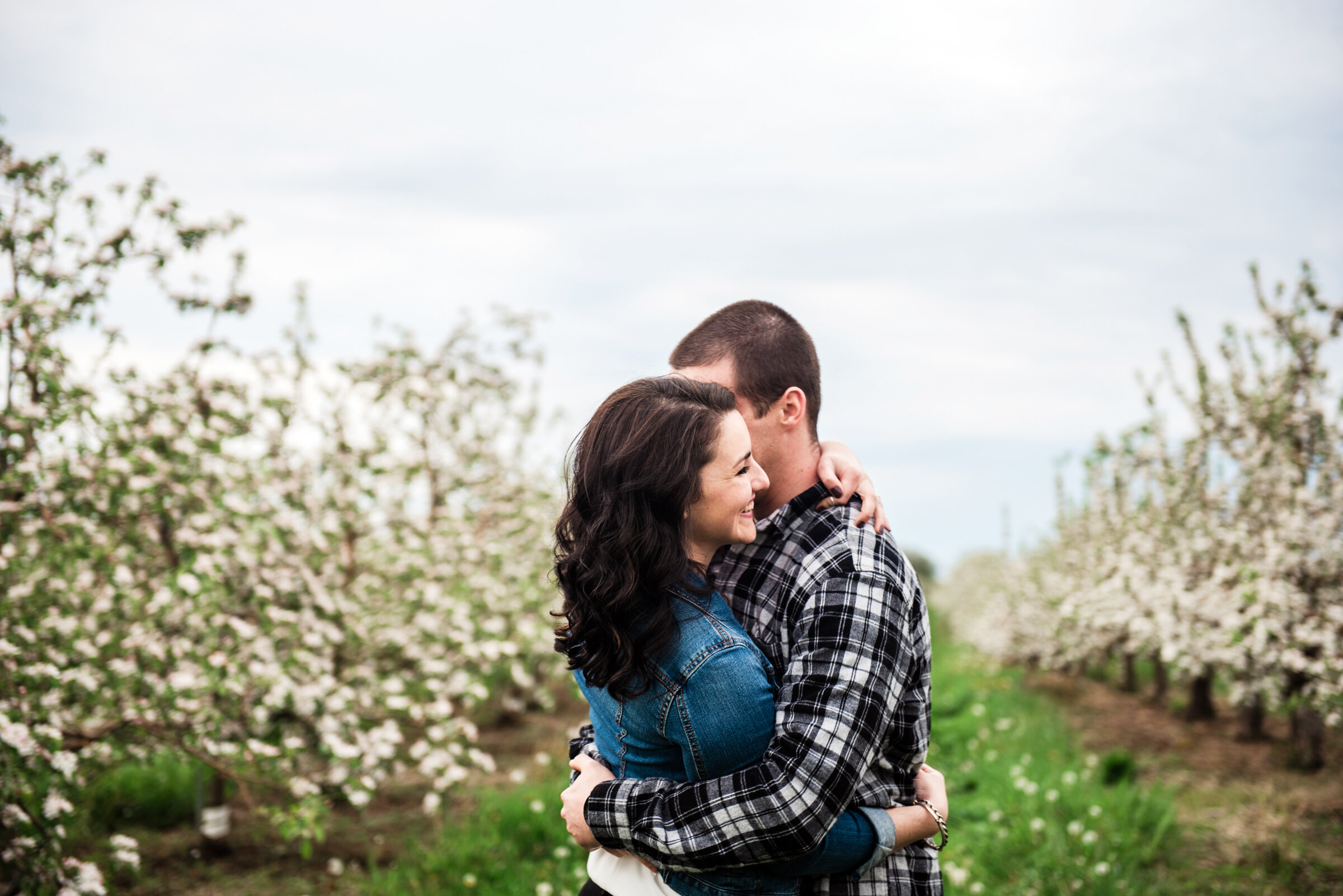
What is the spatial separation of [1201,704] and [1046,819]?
543 cm

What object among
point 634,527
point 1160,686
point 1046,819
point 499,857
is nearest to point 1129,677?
point 1160,686

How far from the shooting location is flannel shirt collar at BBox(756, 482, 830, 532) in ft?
7.54

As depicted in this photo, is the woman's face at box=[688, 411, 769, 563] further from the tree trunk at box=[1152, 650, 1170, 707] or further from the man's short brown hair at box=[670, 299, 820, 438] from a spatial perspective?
the tree trunk at box=[1152, 650, 1170, 707]

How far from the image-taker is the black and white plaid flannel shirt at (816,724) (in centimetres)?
177

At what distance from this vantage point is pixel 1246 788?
710 cm

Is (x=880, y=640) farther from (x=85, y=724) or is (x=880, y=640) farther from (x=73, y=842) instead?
(x=73, y=842)

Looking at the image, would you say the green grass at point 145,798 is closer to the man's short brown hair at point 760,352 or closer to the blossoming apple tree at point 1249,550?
the man's short brown hair at point 760,352

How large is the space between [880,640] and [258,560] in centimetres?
491

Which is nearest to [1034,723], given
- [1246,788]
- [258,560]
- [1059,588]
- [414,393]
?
[1246,788]

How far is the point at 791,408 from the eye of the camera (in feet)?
8.16

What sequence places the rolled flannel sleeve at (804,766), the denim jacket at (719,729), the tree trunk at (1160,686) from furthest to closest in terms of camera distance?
the tree trunk at (1160,686) < the denim jacket at (719,729) < the rolled flannel sleeve at (804,766)

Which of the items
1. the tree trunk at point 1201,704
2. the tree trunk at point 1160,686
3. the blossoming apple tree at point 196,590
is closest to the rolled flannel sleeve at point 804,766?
the blossoming apple tree at point 196,590

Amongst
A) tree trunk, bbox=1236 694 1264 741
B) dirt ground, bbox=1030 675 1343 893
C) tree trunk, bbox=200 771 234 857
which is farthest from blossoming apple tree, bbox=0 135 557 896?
tree trunk, bbox=1236 694 1264 741

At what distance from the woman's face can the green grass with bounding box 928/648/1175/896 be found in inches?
150
